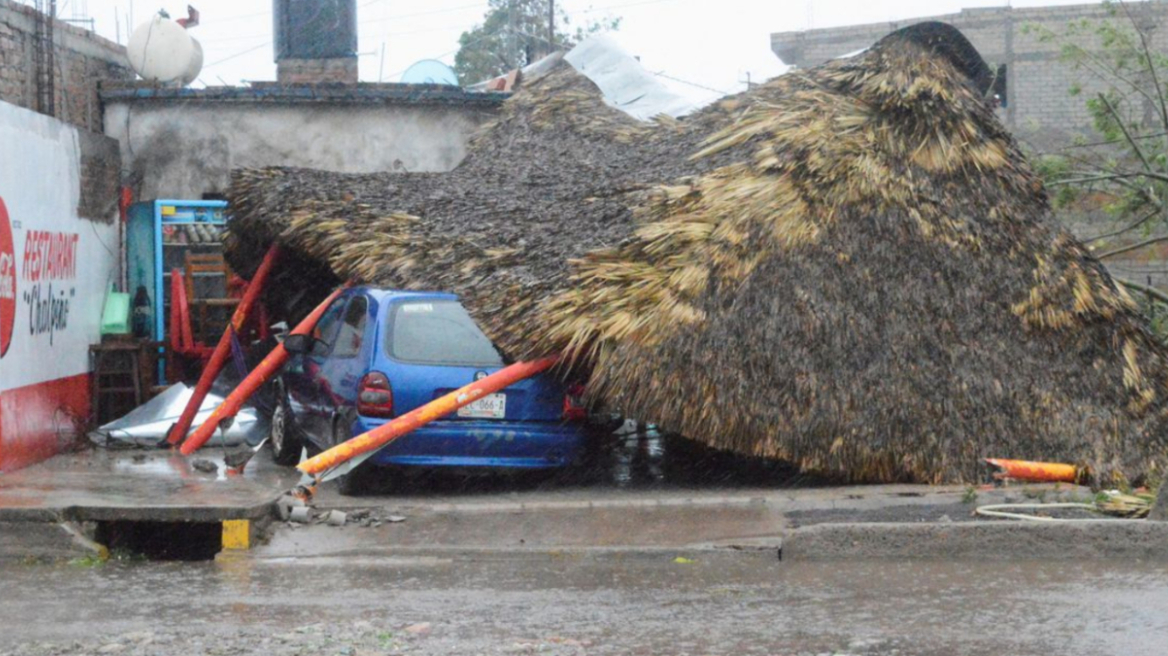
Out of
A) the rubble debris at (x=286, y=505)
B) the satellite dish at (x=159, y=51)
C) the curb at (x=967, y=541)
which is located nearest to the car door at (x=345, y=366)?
the rubble debris at (x=286, y=505)

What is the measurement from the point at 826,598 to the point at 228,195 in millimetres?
9221

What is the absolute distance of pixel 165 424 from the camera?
43.8ft

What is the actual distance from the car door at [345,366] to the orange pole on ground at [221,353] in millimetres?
2507

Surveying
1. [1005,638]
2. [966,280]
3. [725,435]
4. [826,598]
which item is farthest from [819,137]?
[1005,638]

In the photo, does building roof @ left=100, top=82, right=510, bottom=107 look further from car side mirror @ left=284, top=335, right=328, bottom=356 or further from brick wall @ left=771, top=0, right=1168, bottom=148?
brick wall @ left=771, top=0, right=1168, bottom=148

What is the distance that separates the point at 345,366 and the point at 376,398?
627 millimetres

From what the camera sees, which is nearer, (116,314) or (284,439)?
(284,439)

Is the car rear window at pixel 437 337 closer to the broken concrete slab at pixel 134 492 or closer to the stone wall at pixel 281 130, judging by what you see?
the broken concrete slab at pixel 134 492

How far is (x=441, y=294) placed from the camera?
10609 millimetres

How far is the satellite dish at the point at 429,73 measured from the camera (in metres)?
21.2

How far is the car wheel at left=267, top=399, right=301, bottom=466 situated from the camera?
471 inches

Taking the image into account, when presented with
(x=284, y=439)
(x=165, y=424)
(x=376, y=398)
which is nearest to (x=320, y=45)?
(x=165, y=424)

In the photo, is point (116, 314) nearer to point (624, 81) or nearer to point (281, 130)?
point (281, 130)

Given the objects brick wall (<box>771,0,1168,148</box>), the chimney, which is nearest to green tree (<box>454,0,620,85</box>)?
brick wall (<box>771,0,1168,148</box>)
